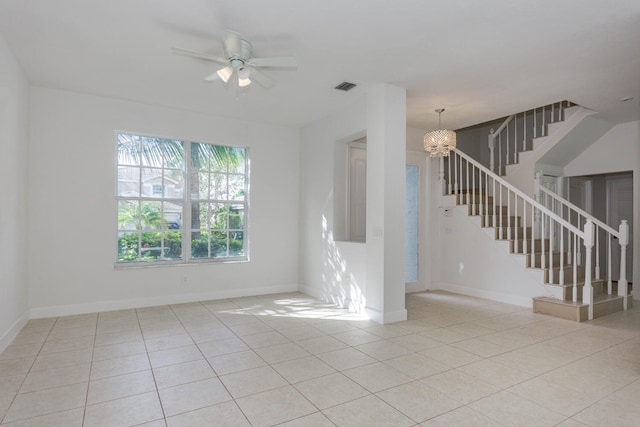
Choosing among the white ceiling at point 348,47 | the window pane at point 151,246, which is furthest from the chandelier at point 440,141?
the window pane at point 151,246

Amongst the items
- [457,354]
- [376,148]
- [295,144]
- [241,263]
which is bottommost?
[457,354]

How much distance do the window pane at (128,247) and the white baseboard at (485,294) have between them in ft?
16.2

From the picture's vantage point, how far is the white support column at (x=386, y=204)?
4281mm

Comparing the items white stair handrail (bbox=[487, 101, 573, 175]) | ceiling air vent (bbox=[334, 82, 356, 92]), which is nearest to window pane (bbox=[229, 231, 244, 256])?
ceiling air vent (bbox=[334, 82, 356, 92])

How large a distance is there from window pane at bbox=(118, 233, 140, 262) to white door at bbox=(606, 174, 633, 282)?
8559 mm

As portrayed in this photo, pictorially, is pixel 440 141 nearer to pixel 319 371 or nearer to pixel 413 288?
pixel 413 288

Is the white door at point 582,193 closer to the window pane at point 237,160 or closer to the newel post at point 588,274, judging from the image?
the newel post at point 588,274

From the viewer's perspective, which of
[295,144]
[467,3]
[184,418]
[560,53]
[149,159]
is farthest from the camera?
[295,144]

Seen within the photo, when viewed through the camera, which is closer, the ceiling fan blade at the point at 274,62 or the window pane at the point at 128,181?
the ceiling fan blade at the point at 274,62

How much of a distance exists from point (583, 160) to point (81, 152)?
8.11m

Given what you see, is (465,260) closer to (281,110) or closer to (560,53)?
(560,53)

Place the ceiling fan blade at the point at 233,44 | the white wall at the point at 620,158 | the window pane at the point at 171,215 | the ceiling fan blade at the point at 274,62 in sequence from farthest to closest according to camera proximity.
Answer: the white wall at the point at 620,158, the window pane at the point at 171,215, the ceiling fan blade at the point at 274,62, the ceiling fan blade at the point at 233,44

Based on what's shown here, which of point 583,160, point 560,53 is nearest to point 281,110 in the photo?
point 560,53

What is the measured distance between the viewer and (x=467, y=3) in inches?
107
